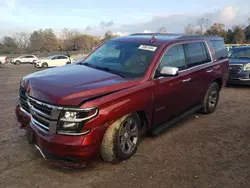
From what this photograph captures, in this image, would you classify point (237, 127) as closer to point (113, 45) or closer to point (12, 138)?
point (113, 45)

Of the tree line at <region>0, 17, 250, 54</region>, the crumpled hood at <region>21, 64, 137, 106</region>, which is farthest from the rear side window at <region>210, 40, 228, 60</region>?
the tree line at <region>0, 17, 250, 54</region>

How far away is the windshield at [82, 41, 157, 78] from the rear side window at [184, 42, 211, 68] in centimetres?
102

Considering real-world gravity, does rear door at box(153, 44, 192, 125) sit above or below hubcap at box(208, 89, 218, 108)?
above

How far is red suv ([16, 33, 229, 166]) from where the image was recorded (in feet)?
11.0

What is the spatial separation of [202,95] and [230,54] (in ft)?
22.4

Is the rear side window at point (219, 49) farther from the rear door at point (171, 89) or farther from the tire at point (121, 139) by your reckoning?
the tire at point (121, 139)

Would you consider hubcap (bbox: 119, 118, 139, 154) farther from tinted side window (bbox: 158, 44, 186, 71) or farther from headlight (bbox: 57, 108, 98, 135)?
tinted side window (bbox: 158, 44, 186, 71)

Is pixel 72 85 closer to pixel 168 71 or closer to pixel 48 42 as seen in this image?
pixel 168 71

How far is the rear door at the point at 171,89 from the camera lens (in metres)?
4.42

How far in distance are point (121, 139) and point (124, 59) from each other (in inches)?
56.6

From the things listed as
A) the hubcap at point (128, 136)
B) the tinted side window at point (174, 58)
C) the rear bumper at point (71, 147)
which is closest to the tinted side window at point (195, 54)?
the tinted side window at point (174, 58)

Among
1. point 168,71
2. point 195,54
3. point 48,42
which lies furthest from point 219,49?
point 48,42

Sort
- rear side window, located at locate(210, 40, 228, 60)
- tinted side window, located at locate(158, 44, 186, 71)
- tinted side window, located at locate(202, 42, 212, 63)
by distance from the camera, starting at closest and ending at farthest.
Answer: tinted side window, located at locate(158, 44, 186, 71)
tinted side window, located at locate(202, 42, 212, 63)
rear side window, located at locate(210, 40, 228, 60)

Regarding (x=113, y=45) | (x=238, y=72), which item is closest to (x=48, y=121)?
(x=113, y=45)
